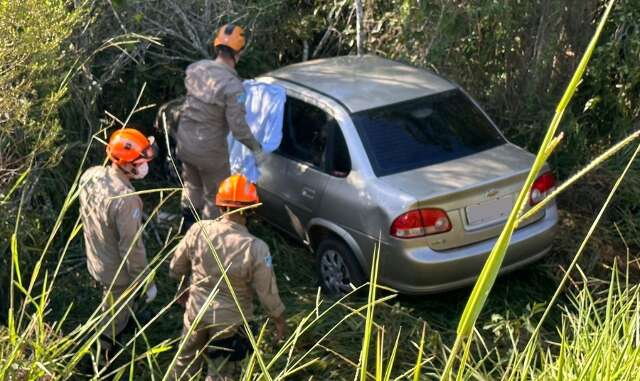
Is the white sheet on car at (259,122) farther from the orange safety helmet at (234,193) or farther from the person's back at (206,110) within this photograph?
the orange safety helmet at (234,193)

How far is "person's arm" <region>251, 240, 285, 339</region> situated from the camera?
4.63m

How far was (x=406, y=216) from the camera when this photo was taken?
5656mm

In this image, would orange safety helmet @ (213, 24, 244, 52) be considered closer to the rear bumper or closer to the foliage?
the foliage

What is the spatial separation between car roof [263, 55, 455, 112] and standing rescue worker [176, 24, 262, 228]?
55 centimetres

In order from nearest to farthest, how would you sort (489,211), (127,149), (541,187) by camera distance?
(127,149), (489,211), (541,187)

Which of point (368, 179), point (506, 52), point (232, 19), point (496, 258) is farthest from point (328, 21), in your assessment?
point (496, 258)

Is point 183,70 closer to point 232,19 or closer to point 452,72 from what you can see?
point 232,19

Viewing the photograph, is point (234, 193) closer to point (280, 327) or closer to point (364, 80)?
point (280, 327)

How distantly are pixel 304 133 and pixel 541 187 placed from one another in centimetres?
174

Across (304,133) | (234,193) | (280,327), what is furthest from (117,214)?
(304,133)

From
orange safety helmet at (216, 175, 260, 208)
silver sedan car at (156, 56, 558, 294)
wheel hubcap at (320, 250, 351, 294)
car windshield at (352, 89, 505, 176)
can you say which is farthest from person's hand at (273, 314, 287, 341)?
car windshield at (352, 89, 505, 176)

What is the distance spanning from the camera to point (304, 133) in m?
6.64

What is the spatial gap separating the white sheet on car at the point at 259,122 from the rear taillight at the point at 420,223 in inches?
58.9

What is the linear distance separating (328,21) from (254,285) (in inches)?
215
